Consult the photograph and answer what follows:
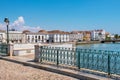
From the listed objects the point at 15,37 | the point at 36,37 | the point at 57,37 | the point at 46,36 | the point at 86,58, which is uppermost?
the point at 46,36

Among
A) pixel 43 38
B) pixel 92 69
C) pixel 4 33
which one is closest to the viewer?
pixel 92 69

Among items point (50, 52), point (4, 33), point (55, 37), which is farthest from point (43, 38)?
point (50, 52)

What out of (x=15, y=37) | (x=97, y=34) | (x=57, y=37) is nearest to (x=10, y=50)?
(x=15, y=37)

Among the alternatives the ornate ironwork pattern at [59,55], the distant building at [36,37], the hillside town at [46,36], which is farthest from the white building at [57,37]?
the ornate ironwork pattern at [59,55]

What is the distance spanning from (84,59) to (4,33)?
8847 cm

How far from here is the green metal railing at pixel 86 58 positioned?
8.57 meters

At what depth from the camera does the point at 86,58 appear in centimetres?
973

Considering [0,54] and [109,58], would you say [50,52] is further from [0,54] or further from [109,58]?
[0,54]

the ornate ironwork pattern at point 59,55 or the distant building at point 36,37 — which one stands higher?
the distant building at point 36,37

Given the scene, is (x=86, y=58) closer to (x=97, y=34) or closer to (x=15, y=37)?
(x=15, y=37)

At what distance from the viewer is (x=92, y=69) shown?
9.62 m

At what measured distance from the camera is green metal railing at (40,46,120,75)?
8.57 meters

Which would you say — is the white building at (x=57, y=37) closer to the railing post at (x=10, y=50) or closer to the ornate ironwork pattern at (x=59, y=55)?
the railing post at (x=10, y=50)

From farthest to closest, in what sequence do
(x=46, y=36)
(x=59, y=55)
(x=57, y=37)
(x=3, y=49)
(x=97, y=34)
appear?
(x=97, y=34)
(x=57, y=37)
(x=46, y=36)
(x=3, y=49)
(x=59, y=55)
